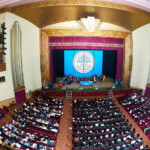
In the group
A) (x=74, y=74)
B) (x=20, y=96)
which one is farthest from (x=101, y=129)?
(x=74, y=74)

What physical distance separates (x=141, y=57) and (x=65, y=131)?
10.5 m

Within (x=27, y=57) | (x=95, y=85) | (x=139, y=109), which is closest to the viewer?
(x=139, y=109)

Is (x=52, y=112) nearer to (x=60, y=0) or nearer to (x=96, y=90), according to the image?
(x=96, y=90)

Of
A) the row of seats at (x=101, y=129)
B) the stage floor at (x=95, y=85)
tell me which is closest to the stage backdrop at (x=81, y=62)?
the stage floor at (x=95, y=85)

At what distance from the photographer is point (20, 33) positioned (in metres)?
11.4

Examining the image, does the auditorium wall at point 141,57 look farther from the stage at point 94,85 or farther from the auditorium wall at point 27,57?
the auditorium wall at point 27,57

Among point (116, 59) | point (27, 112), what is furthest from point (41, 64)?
point (116, 59)

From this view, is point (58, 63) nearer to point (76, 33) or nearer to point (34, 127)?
point (76, 33)

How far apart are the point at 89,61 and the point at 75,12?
6.61 m

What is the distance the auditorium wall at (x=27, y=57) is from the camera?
10383 mm

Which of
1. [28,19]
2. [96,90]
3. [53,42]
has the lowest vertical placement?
[96,90]

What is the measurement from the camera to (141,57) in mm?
14531

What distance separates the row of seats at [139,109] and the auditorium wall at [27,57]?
832 cm

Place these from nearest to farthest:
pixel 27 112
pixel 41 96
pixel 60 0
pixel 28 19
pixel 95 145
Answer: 1. pixel 95 145
2. pixel 60 0
3. pixel 27 112
4. pixel 28 19
5. pixel 41 96
